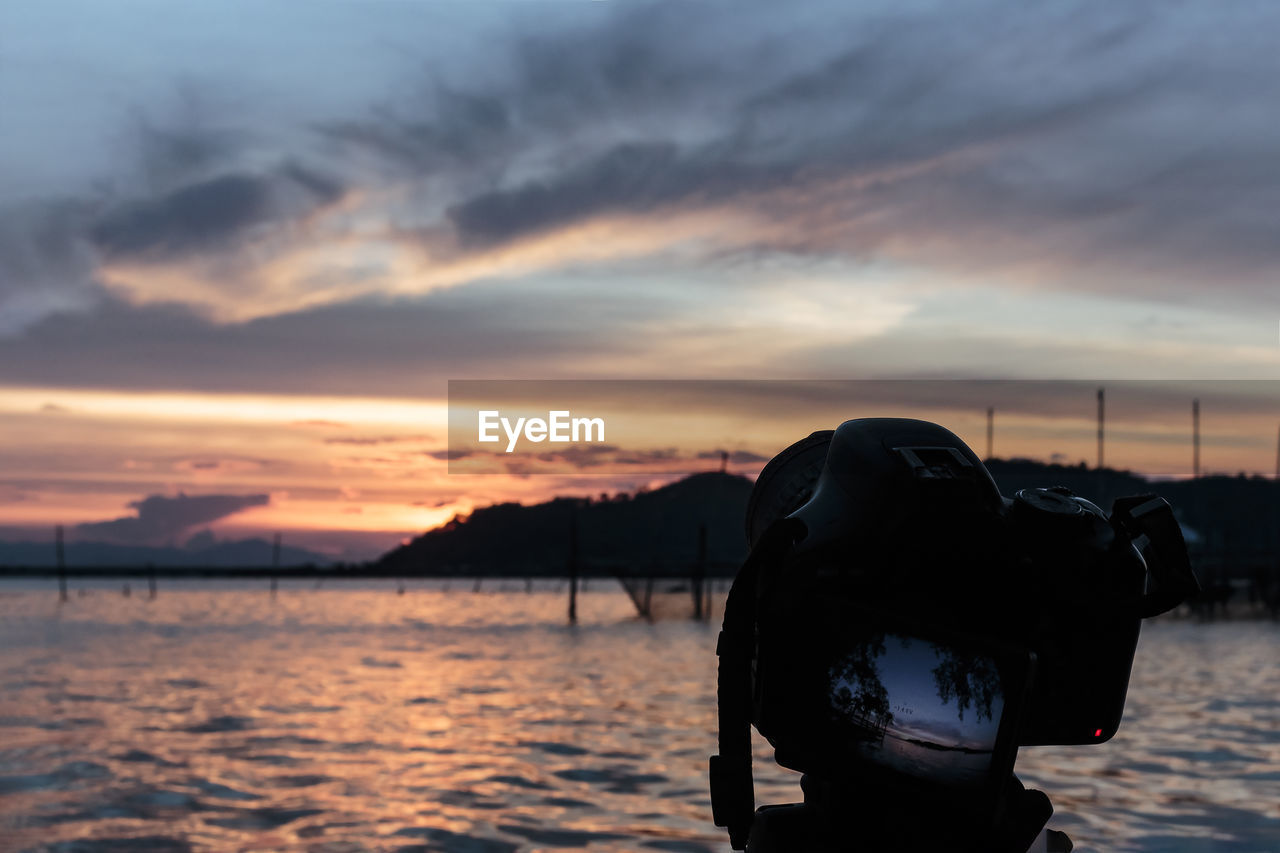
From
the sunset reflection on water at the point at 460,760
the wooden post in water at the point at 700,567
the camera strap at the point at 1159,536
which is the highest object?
the camera strap at the point at 1159,536

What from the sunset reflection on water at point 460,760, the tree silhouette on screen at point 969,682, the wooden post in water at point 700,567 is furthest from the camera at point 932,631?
the wooden post in water at point 700,567

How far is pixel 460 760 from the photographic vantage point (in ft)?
47.1

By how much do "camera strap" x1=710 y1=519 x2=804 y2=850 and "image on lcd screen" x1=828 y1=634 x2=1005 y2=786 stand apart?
0.12 m

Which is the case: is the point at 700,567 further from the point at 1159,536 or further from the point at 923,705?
the point at 923,705

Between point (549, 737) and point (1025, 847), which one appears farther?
point (549, 737)

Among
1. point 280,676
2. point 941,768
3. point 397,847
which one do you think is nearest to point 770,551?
point 941,768

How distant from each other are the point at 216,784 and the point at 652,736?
6270 millimetres

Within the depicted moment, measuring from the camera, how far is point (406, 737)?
16.8 metres

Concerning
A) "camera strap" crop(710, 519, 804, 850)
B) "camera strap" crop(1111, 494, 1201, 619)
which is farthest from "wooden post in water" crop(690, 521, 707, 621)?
"camera strap" crop(710, 519, 804, 850)

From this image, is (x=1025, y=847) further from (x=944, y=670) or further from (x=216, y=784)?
(x=216, y=784)

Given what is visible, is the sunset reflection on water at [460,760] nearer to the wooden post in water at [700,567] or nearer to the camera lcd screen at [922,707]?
the camera lcd screen at [922,707]

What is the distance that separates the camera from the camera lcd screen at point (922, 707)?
1346 millimetres

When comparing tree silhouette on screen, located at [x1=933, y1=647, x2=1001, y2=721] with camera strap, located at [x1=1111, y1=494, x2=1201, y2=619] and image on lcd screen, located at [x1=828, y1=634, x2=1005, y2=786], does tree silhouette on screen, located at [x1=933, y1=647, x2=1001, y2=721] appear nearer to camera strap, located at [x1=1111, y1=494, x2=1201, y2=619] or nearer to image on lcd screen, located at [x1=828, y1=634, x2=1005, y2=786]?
image on lcd screen, located at [x1=828, y1=634, x2=1005, y2=786]

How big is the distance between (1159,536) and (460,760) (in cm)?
1379
